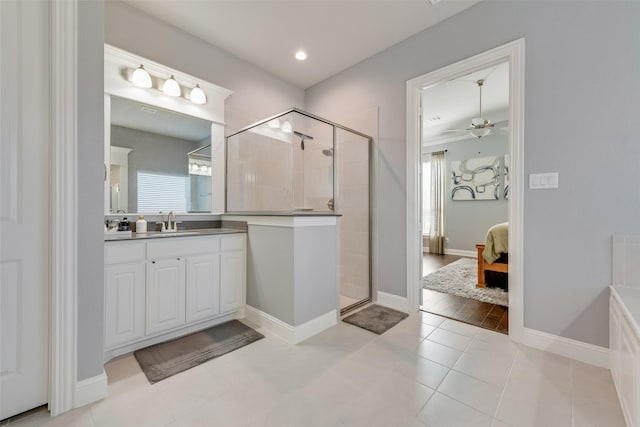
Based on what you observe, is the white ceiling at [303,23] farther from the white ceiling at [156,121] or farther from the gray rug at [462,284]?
the gray rug at [462,284]

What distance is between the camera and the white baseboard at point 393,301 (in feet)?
8.92

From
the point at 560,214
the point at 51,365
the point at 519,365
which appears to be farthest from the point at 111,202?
the point at 560,214

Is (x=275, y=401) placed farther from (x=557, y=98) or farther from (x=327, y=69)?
(x=327, y=69)

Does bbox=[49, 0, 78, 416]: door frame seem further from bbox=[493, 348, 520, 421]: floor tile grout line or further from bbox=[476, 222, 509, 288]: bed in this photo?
bbox=[476, 222, 509, 288]: bed

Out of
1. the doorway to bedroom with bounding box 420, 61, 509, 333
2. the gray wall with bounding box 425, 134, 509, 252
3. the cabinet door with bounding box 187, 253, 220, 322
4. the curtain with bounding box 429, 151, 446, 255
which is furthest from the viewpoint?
the curtain with bounding box 429, 151, 446, 255

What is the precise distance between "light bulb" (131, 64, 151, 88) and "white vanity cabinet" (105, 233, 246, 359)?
4.89ft

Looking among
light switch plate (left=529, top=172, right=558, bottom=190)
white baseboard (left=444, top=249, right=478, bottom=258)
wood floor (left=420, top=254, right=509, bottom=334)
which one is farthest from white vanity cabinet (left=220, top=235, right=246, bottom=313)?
white baseboard (left=444, top=249, right=478, bottom=258)

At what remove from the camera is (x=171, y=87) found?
252cm

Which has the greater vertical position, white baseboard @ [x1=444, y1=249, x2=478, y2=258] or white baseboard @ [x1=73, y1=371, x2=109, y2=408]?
white baseboard @ [x1=444, y1=249, x2=478, y2=258]

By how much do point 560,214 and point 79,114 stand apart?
10.3 ft

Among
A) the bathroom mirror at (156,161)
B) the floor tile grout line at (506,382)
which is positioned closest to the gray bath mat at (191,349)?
the bathroom mirror at (156,161)

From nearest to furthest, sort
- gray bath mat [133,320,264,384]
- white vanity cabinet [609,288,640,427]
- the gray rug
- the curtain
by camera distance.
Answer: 1. white vanity cabinet [609,288,640,427]
2. gray bath mat [133,320,264,384]
3. the gray rug
4. the curtain

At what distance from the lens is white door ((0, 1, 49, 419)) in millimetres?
1238

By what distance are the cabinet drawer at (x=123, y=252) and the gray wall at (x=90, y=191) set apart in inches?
14.2
